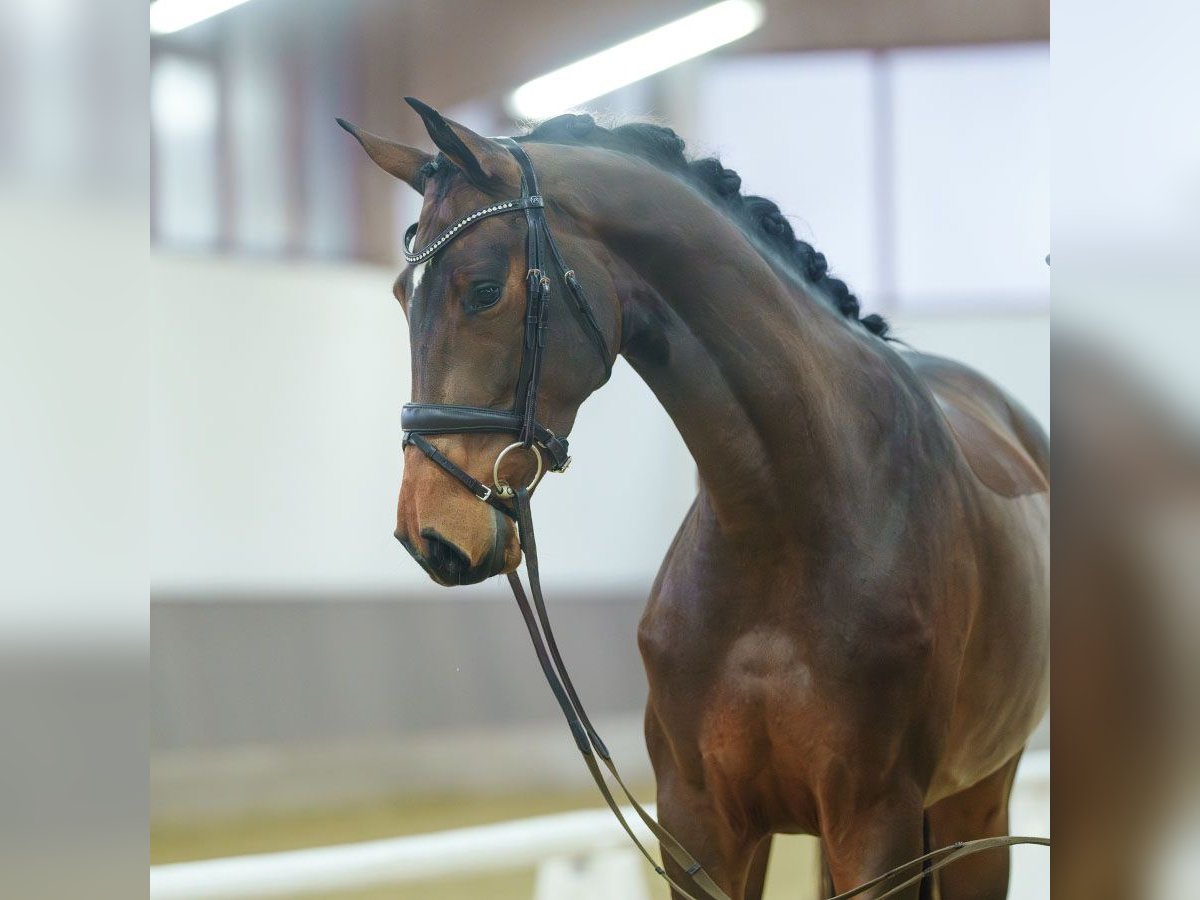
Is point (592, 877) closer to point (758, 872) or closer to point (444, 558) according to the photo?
point (758, 872)

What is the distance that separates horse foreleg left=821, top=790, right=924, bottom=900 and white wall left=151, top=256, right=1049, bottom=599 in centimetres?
71

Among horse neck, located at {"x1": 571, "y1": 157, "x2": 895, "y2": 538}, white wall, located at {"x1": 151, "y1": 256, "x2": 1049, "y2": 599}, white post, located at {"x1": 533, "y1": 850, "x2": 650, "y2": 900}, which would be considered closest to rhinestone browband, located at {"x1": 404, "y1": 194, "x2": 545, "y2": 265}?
horse neck, located at {"x1": 571, "y1": 157, "x2": 895, "y2": 538}

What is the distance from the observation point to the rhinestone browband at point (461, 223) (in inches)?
44.8

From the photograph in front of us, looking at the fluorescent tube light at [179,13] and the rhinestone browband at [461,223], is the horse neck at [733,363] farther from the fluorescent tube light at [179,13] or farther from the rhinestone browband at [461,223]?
the fluorescent tube light at [179,13]

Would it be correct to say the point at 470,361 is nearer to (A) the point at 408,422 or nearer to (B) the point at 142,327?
(A) the point at 408,422

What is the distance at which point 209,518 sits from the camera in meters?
1.72

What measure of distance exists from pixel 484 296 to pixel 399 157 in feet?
0.67

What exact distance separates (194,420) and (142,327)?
850mm

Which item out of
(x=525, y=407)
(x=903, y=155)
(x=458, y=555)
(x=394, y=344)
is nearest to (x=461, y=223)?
(x=525, y=407)

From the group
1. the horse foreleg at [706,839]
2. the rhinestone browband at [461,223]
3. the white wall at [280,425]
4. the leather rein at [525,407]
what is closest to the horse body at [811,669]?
the horse foreleg at [706,839]

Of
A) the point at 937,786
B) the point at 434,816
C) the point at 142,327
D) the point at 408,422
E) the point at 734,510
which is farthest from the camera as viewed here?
the point at 434,816

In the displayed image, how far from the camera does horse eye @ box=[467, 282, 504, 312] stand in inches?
44.9

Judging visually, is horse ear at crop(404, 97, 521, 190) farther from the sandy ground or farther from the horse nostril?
the sandy ground

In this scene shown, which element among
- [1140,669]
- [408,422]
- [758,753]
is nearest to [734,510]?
[758,753]
